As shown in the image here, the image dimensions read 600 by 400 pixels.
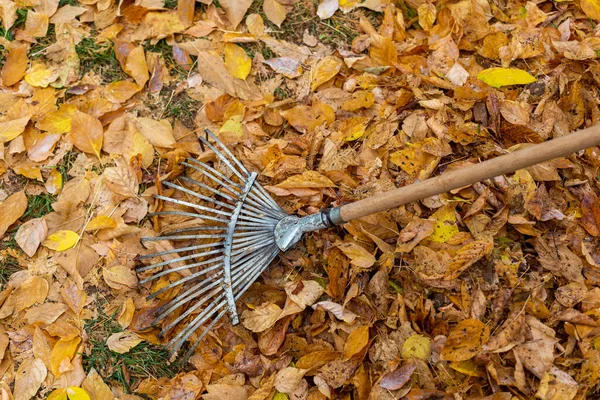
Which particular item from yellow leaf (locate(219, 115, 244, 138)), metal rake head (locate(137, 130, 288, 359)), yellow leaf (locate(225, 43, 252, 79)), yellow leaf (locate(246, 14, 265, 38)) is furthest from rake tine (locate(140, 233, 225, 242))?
yellow leaf (locate(246, 14, 265, 38))

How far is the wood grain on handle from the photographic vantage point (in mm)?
1541

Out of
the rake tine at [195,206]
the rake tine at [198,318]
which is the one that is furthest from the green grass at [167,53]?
the rake tine at [198,318]

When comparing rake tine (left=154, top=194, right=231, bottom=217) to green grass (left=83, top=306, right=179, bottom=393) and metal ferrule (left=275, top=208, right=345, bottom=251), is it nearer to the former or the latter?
metal ferrule (left=275, top=208, right=345, bottom=251)

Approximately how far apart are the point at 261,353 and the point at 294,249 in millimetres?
428

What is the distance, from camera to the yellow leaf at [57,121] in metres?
2.39

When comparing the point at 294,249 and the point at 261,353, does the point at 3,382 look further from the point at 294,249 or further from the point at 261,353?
the point at 294,249

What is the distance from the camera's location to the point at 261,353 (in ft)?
6.87

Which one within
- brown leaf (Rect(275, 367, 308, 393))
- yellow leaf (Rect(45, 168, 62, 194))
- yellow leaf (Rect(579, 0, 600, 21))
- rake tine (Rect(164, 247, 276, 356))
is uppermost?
yellow leaf (Rect(579, 0, 600, 21))

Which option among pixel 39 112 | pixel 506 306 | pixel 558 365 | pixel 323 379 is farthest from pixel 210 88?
pixel 558 365

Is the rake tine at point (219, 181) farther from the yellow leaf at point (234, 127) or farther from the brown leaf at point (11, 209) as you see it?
the brown leaf at point (11, 209)

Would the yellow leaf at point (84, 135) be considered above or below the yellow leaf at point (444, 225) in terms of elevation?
below

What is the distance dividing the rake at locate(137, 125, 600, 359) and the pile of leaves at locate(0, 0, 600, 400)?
8 cm

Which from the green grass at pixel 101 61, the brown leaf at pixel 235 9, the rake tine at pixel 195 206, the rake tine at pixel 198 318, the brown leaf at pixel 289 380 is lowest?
the brown leaf at pixel 289 380

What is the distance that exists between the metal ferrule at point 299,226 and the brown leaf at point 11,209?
3.65ft
